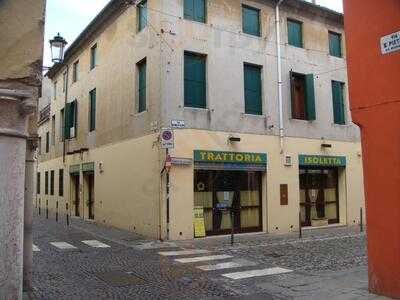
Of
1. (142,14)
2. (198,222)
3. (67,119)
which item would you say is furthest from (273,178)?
(67,119)

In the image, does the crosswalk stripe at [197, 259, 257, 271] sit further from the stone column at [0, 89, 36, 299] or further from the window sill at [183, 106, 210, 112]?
the stone column at [0, 89, 36, 299]

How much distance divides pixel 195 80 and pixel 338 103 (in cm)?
720

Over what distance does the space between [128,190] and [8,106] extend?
1326 cm

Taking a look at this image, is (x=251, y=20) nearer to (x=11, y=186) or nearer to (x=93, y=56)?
(x=93, y=56)

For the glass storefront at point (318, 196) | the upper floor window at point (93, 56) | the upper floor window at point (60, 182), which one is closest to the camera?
the glass storefront at point (318, 196)

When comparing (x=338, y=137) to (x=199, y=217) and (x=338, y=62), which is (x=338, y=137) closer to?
(x=338, y=62)

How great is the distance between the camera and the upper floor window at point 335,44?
20.6 m

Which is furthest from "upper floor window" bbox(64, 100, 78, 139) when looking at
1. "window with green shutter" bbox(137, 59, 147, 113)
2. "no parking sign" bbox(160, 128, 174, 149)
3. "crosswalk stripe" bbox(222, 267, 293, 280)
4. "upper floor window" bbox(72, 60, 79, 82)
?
"crosswalk stripe" bbox(222, 267, 293, 280)

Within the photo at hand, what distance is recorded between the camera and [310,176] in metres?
19.3

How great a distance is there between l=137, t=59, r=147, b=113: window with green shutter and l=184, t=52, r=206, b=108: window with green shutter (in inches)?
69.6

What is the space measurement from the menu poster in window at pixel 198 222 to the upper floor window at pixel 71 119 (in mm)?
11067

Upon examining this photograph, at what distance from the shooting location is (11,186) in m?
4.62

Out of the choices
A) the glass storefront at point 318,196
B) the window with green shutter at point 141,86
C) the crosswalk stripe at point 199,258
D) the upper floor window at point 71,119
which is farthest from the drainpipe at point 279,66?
the upper floor window at point 71,119

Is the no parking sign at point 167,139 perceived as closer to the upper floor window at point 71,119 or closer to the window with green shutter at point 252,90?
the window with green shutter at point 252,90
